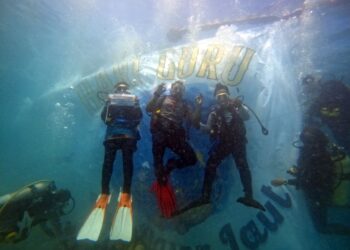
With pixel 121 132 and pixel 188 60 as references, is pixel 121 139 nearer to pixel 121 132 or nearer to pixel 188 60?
pixel 121 132

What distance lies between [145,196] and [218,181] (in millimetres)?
→ 2042

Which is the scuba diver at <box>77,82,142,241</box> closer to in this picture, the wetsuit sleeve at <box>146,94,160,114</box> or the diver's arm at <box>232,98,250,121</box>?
the wetsuit sleeve at <box>146,94,160,114</box>

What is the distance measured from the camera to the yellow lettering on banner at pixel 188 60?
8323 millimetres

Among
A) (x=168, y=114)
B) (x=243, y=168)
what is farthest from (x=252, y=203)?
(x=168, y=114)

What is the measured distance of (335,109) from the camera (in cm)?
952

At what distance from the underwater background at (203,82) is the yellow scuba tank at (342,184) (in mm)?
122

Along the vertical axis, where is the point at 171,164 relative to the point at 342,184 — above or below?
above

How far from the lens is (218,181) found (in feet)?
24.8

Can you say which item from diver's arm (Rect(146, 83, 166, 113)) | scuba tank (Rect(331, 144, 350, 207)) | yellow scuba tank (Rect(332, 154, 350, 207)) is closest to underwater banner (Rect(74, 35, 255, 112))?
diver's arm (Rect(146, 83, 166, 113))

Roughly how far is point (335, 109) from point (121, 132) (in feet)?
24.2

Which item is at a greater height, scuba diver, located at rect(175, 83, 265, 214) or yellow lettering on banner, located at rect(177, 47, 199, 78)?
yellow lettering on banner, located at rect(177, 47, 199, 78)

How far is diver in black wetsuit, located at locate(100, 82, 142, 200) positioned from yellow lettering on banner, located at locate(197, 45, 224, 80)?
259cm

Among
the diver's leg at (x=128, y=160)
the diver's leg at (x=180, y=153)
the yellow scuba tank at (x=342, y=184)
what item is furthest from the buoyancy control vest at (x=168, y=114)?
the yellow scuba tank at (x=342, y=184)

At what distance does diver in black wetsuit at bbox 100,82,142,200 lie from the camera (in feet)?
20.6
